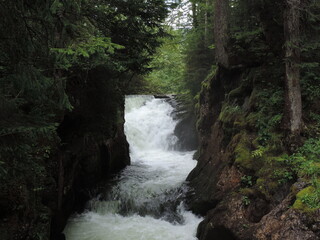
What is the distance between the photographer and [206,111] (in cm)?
1320

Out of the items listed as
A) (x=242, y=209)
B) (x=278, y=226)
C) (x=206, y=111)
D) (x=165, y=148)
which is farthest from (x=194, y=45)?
(x=278, y=226)

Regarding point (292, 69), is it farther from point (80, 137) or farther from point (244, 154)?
point (80, 137)

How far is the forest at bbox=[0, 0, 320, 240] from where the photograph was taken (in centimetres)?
344

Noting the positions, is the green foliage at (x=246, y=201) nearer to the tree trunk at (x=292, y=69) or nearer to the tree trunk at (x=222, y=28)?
the tree trunk at (x=292, y=69)

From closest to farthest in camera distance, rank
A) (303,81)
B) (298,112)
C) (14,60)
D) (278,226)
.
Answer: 1. (14,60)
2. (278,226)
3. (298,112)
4. (303,81)

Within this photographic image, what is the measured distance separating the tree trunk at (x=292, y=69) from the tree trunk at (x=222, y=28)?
3.68m

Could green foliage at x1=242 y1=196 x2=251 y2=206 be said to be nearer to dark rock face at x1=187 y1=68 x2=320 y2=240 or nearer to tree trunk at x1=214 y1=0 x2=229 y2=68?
dark rock face at x1=187 y1=68 x2=320 y2=240

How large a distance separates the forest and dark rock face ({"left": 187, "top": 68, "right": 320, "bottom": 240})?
0.08ft

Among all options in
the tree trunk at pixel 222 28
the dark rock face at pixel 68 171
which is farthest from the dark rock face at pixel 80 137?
the tree trunk at pixel 222 28

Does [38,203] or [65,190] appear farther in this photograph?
[65,190]

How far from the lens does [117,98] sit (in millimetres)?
8977

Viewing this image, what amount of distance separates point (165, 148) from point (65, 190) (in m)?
11.2

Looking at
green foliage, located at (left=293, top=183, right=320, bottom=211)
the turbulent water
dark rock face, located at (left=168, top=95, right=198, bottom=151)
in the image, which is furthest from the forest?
dark rock face, located at (left=168, top=95, right=198, bottom=151)

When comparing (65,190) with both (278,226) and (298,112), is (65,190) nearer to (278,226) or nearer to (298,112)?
(278,226)
